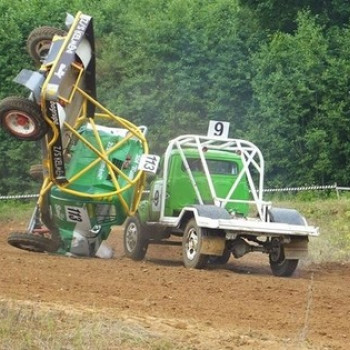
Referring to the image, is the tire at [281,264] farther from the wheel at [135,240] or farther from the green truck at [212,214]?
the wheel at [135,240]

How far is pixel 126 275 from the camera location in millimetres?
14016

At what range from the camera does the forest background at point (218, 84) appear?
28.8m

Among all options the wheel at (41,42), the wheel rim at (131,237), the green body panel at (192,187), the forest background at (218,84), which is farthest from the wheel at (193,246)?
the forest background at (218,84)

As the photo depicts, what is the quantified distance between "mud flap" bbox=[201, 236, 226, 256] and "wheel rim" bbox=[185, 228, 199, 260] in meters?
0.31

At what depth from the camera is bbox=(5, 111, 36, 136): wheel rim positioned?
16266 millimetres

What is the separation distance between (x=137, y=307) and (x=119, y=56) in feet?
65.6

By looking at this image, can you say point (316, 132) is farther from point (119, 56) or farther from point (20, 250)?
point (20, 250)

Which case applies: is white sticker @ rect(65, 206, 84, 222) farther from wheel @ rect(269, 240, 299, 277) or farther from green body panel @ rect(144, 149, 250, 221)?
wheel @ rect(269, 240, 299, 277)

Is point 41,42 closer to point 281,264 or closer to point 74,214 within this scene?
point 74,214

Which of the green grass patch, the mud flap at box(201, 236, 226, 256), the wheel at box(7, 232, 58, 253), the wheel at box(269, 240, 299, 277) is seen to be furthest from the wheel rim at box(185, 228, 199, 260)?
the green grass patch

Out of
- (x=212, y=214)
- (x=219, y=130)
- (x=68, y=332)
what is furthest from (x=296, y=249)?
(x=68, y=332)

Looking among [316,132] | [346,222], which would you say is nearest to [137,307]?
[346,222]

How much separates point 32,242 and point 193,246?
104 inches

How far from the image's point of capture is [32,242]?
55.7ft
